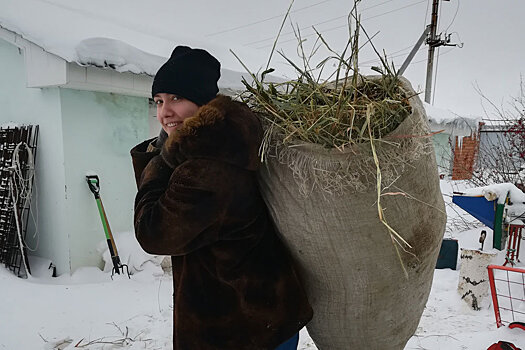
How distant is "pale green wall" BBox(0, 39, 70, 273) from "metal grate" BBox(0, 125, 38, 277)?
0.35ft

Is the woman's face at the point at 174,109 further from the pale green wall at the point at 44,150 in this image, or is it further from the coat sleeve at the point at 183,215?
the pale green wall at the point at 44,150

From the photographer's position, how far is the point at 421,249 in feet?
4.02

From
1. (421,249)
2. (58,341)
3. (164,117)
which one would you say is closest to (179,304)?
(164,117)

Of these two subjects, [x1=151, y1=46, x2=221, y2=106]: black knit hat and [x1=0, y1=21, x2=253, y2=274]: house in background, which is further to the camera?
[x1=0, y1=21, x2=253, y2=274]: house in background

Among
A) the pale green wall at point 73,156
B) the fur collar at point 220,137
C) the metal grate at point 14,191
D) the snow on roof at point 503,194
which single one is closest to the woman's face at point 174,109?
the fur collar at point 220,137

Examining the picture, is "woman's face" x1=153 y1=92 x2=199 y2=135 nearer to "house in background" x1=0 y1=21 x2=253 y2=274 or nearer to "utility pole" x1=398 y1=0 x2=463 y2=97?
"house in background" x1=0 y1=21 x2=253 y2=274

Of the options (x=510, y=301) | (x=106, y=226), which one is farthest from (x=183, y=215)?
(x=106, y=226)

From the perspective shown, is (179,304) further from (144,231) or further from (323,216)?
(323,216)

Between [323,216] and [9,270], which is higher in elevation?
[323,216]

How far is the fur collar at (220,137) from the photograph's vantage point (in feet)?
3.63

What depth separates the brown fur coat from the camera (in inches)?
43.7

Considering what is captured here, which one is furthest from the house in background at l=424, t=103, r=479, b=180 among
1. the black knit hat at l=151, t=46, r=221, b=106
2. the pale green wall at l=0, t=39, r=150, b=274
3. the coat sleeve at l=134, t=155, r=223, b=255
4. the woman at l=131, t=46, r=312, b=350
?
the coat sleeve at l=134, t=155, r=223, b=255

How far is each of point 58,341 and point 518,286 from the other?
163 inches

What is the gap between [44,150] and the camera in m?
4.32
